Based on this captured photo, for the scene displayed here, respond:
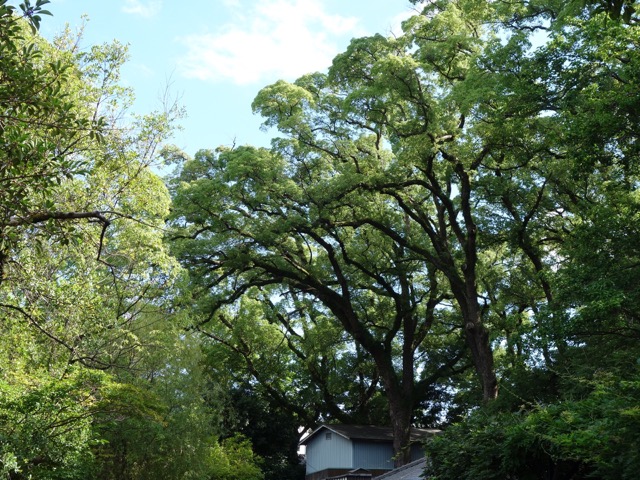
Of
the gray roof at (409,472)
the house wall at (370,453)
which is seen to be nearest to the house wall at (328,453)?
the house wall at (370,453)

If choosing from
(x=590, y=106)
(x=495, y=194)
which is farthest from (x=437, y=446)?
(x=495, y=194)

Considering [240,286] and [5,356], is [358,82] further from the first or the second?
[5,356]

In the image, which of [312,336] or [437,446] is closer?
[437,446]

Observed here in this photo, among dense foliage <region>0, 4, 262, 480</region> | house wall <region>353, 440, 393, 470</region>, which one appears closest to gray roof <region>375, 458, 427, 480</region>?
dense foliage <region>0, 4, 262, 480</region>

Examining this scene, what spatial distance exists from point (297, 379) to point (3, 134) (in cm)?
2669

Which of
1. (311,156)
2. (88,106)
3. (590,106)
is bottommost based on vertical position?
(88,106)

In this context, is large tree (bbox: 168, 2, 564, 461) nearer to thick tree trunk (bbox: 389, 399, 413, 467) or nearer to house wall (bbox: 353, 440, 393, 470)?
thick tree trunk (bbox: 389, 399, 413, 467)

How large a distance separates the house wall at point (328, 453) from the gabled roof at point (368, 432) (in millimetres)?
380

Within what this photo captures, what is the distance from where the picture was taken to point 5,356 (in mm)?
10656

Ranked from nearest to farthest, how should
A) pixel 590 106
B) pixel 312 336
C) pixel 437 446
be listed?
pixel 437 446
pixel 590 106
pixel 312 336

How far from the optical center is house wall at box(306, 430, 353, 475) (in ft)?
94.2

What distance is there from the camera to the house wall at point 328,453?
1130 inches

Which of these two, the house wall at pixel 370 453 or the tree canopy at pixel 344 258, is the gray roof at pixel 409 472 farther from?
the house wall at pixel 370 453

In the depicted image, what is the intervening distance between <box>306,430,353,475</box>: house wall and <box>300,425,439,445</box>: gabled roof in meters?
0.38
